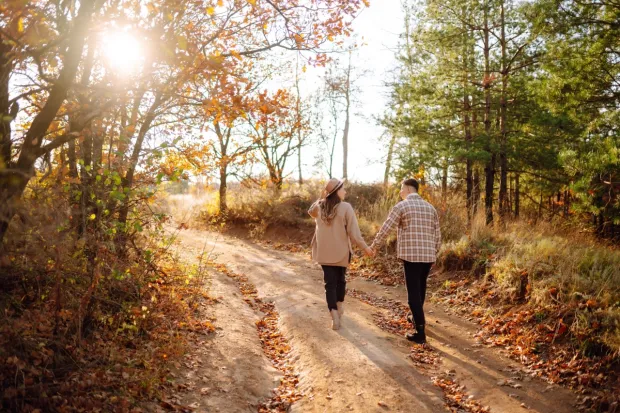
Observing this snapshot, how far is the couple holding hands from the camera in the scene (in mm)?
6566

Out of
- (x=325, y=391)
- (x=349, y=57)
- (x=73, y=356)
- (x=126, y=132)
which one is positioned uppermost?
(x=349, y=57)

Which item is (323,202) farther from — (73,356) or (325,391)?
(73,356)

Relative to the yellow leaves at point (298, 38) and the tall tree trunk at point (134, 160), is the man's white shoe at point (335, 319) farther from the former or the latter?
the yellow leaves at point (298, 38)

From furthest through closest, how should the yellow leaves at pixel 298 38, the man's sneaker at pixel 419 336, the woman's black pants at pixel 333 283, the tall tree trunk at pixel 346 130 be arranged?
the tall tree trunk at pixel 346 130, the yellow leaves at pixel 298 38, the woman's black pants at pixel 333 283, the man's sneaker at pixel 419 336

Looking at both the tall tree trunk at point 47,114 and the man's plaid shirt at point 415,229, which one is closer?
the tall tree trunk at point 47,114

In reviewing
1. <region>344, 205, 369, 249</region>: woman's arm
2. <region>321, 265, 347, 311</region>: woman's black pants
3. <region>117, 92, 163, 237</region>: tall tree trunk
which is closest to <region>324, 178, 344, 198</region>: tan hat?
<region>344, 205, 369, 249</region>: woman's arm

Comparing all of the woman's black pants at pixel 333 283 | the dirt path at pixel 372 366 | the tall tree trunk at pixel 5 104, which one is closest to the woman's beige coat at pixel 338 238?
the woman's black pants at pixel 333 283

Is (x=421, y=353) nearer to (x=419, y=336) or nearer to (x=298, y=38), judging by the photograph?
(x=419, y=336)

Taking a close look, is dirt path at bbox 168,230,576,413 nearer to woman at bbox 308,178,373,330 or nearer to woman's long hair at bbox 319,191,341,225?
woman at bbox 308,178,373,330

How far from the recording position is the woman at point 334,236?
675 centimetres

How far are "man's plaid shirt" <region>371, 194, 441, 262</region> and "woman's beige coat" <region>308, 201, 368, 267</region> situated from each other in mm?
396

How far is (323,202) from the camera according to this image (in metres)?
6.89

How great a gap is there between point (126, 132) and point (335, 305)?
400cm

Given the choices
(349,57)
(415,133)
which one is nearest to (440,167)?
(415,133)
